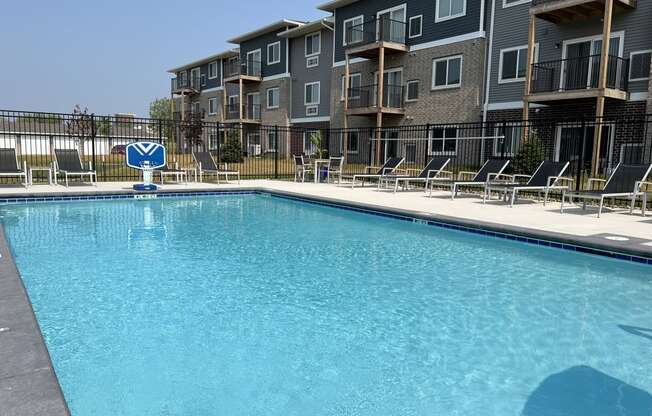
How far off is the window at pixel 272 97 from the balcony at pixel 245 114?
117 cm

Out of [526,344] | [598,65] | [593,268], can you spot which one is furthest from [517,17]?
[526,344]

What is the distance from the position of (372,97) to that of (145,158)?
12134 millimetres

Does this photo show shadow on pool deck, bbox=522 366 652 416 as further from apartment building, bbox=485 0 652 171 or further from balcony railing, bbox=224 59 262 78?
balcony railing, bbox=224 59 262 78

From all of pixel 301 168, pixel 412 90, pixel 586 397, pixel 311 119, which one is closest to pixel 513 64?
pixel 412 90

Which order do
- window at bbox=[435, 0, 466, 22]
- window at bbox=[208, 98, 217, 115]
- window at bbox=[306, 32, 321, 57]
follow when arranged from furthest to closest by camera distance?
window at bbox=[208, 98, 217, 115] → window at bbox=[306, 32, 321, 57] → window at bbox=[435, 0, 466, 22]

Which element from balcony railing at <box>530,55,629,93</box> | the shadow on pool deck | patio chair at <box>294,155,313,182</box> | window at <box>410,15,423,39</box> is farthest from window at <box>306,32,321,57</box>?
the shadow on pool deck

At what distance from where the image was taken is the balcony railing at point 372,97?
20.4 m

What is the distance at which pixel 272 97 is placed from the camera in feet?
95.5

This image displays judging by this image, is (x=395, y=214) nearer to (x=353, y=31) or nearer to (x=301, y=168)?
(x=301, y=168)

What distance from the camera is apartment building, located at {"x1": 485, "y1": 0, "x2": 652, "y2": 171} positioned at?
13273 mm

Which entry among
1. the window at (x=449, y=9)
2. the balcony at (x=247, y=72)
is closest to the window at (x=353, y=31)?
the window at (x=449, y=9)

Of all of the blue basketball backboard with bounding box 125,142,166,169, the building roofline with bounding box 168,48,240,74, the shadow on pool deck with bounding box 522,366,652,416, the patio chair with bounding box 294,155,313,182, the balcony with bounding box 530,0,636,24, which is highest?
the building roofline with bounding box 168,48,240,74

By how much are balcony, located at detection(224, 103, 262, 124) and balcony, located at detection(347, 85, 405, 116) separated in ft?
31.8

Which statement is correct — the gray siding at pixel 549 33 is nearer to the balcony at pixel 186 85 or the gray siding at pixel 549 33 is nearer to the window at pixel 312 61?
the window at pixel 312 61
